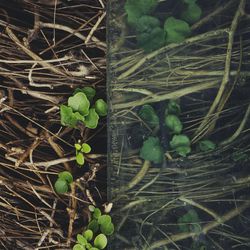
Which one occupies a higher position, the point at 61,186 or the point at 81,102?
the point at 81,102

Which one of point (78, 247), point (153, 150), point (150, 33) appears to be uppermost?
point (150, 33)

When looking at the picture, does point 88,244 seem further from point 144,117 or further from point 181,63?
point 181,63

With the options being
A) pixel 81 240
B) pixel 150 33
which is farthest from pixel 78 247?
pixel 150 33

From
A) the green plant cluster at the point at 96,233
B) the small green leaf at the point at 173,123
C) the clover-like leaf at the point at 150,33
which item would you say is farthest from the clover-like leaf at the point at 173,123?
the green plant cluster at the point at 96,233

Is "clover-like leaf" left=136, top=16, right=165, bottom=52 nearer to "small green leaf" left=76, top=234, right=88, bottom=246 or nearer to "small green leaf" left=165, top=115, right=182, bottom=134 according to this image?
"small green leaf" left=165, top=115, right=182, bottom=134

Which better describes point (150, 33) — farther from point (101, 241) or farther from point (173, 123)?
point (101, 241)

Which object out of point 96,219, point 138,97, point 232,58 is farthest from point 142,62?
point 96,219
